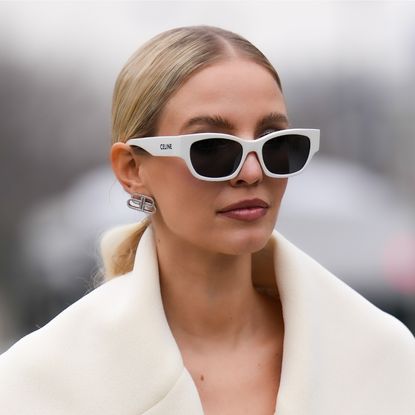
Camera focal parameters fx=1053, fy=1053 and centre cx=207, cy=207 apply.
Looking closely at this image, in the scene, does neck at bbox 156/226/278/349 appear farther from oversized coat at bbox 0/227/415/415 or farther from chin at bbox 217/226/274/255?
chin at bbox 217/226/274/255

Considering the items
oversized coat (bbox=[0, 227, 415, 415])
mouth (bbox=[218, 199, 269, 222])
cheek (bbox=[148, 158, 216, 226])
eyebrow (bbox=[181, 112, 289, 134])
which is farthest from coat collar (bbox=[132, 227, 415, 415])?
eyebrow (bbox=[181, 112, 289, 134])

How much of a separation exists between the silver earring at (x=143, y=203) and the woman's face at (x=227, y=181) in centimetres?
13

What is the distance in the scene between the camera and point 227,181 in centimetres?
315

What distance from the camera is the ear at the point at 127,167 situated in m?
3.41

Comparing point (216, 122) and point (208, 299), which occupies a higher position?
point (216, 122)

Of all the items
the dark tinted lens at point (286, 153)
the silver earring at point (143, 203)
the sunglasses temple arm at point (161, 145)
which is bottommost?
the silver earring at point (143, 203)

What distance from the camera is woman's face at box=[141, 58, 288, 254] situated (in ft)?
10.3

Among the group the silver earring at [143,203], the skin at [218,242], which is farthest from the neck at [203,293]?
the silver earring at [143,203]

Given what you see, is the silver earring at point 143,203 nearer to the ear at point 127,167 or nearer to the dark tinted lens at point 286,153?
the ear at point 127,167

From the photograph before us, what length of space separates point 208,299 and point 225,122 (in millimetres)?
617

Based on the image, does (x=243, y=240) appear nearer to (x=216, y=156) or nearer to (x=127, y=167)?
(x=216, y=156)

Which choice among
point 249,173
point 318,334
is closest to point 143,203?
point 249,173

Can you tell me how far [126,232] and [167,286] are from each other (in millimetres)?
349

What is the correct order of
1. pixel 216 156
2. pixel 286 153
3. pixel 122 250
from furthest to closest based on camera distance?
pixel 122 250, pixel 286 153, pixel 216 156
